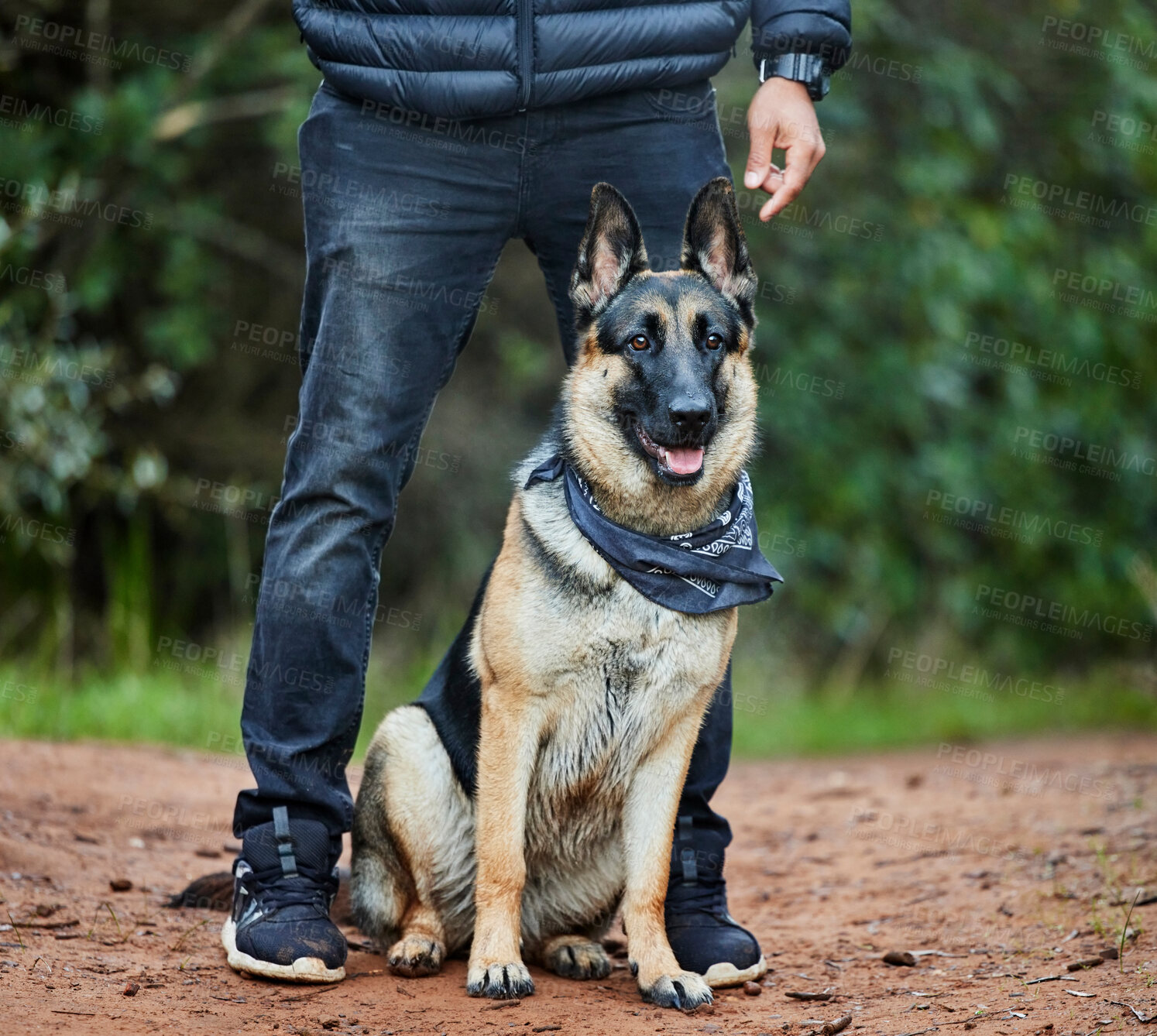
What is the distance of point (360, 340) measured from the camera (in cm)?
298

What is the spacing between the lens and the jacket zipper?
291 cm

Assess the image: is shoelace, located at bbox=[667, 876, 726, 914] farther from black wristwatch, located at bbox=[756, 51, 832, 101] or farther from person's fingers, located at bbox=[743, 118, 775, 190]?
black wristwatch, located at bbox=[756, 51, 832, 101]

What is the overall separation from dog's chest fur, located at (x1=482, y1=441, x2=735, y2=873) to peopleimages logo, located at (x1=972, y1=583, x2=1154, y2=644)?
5949 mm

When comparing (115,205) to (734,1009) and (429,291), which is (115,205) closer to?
(429,291)

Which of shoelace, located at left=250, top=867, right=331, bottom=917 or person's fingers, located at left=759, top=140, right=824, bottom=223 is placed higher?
person's fingers, located at left=759, top=140, right=824, bottom=223

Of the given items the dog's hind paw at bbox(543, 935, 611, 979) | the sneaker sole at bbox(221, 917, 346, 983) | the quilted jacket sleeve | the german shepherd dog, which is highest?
the quilted jacket sleeve

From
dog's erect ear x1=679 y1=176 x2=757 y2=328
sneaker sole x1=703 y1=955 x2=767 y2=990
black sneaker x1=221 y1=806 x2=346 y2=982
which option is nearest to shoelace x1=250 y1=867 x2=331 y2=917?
black sneaker x1=221 y1=806 x2=346 y2=982

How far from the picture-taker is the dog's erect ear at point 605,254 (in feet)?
9.93

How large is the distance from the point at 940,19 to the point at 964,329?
6.28 feet

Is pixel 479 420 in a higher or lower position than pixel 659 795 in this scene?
higher

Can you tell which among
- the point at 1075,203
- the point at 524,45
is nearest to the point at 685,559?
the point at 524,45

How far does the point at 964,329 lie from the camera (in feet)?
25.0

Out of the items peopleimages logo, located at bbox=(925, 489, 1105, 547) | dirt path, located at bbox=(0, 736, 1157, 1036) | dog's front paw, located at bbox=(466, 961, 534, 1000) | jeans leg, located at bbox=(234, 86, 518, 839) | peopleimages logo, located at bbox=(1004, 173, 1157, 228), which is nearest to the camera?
dirt path, located at bbox=(0, 736, 1157, 1036)

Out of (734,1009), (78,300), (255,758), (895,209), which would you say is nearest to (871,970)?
(734,1009)
